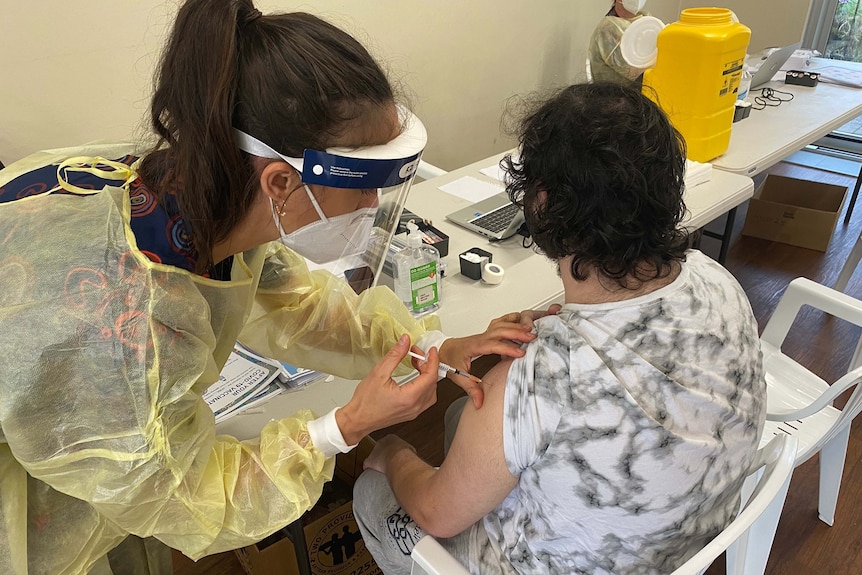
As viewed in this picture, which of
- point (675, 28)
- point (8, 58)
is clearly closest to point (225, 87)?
point (8, 58)

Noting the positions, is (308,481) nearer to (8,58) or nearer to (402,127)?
(402,127)

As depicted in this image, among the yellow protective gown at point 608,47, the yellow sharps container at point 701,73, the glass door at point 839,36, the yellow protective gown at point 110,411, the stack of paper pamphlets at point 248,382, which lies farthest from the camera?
the glass door at point 839,36

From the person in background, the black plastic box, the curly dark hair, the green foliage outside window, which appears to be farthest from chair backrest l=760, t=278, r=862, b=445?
the green foliage outside window

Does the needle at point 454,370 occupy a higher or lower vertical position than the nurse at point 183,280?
lower

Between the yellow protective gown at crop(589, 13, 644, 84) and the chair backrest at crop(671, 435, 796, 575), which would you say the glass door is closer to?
the yellow protective gown at crop(589, 13, 644, 84)

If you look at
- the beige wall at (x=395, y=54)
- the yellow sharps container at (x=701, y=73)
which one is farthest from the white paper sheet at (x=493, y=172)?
the yellow sharps container at (x=701, y=73)

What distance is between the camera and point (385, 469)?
1279 millimetres

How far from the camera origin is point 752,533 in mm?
1056

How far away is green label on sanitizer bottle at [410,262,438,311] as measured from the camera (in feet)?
4.96

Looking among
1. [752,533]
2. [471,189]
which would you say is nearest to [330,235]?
[752,533]

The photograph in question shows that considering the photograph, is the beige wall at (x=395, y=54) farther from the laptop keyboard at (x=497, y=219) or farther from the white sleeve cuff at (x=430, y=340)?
the white sleeve cuff at (x=430, y=340)

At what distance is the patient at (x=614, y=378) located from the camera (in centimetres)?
90

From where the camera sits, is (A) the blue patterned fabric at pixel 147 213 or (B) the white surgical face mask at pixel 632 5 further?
(B) the white surgical face mask at pixel 632 5

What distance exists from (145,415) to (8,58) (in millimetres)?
1667
